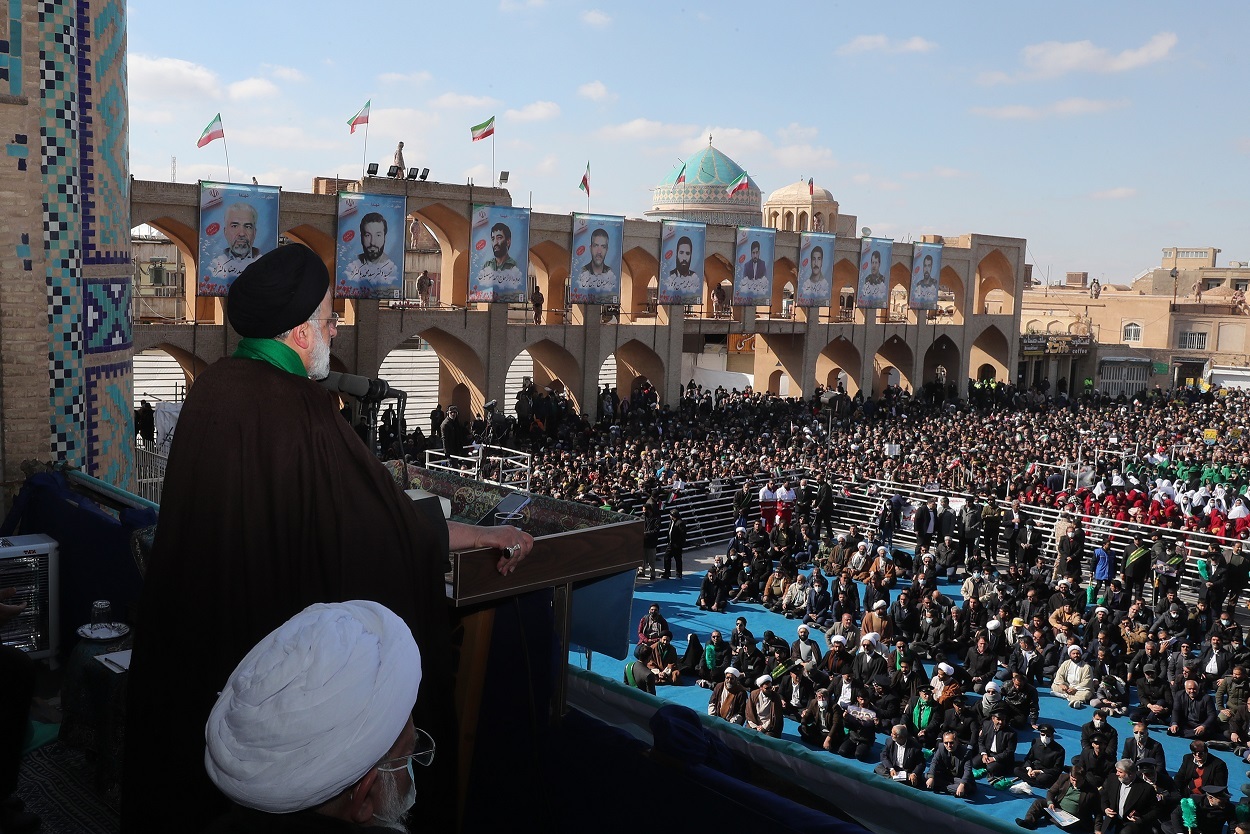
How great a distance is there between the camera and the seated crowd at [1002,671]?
820 cm

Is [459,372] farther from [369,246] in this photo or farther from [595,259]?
[369,246]

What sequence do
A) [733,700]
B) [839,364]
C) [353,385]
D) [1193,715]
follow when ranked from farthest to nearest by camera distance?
1. [839,364]
2. [1193,715]
3. [733,700]
4. [353,385]

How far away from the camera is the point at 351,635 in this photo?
159 centimetres

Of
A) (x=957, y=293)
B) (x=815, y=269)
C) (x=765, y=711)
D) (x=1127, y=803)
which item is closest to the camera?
(x=1127, y=803)

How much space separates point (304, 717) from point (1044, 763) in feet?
28.3

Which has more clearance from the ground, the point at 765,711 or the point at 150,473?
the point at 150,473

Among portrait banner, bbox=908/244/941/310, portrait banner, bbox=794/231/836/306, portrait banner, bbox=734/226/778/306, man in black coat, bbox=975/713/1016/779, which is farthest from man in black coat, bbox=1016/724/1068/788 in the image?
portrait banner, bbox=908/244/941/310

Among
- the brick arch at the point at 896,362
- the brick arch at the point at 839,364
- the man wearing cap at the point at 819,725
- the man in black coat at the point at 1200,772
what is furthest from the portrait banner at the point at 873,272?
the man in black coat at the point at 1200,772

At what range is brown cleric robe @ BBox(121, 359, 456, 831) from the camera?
2.27m

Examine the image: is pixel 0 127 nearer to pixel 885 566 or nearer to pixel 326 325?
pixel 326 325

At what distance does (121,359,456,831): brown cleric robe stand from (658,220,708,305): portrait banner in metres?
26.1

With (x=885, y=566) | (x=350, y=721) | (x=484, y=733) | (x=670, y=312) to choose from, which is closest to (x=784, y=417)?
(x=670, y=312)

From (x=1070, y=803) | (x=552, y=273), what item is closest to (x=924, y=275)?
(x=552, y=273)

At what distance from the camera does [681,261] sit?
1117 inches
